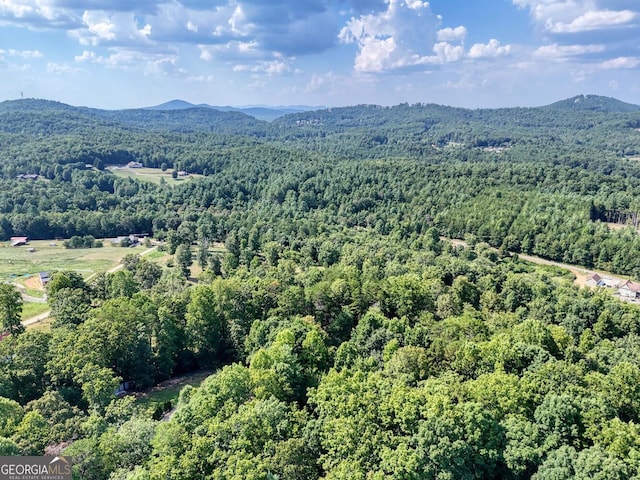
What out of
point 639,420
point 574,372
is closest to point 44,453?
point 574,372

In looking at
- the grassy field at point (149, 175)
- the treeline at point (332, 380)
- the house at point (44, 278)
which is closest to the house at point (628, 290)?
the treeline at point (332, 380)

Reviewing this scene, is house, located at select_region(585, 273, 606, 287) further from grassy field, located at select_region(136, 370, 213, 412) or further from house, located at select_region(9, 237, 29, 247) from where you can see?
house, located at select_region(9, 237, 29, 247)

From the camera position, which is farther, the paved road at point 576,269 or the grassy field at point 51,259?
the paved road at point 576,269

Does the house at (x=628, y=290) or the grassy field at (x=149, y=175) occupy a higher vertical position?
the grassy field at (x=149, y=175)

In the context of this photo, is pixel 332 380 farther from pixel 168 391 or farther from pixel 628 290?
pixel 628 290

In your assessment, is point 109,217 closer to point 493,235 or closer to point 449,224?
point 449,224

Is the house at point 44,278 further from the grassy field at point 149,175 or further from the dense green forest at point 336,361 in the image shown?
the grassy field at point 149,175

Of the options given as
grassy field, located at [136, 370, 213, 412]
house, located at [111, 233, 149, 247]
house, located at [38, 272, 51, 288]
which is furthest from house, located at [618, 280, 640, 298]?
house, located at [111, 233, 149, 247]
